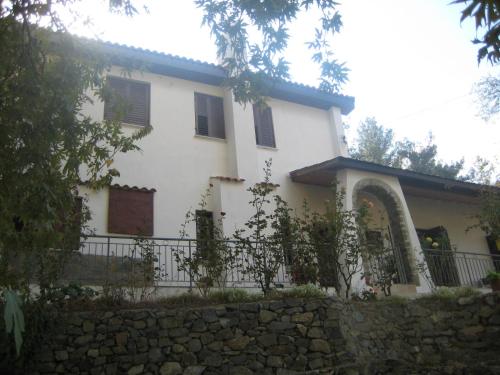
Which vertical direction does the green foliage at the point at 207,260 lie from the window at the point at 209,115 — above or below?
below

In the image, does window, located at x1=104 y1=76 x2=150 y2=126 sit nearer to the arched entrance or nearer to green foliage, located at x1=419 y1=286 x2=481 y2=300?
the arched entrance

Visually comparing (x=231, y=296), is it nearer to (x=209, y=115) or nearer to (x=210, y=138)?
(x=210, y=138)

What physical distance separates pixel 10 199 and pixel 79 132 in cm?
127

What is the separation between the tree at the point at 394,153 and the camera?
85.3 ft

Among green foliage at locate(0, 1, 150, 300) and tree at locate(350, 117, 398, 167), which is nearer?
green foliage at locate(0, 1, 150, 300)

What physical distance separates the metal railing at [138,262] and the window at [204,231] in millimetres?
129

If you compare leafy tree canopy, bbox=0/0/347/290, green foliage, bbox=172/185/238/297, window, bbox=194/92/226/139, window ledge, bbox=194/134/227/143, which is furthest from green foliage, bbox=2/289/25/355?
window, bbox=194/92/226/139

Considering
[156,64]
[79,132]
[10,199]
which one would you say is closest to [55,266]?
[79,132]

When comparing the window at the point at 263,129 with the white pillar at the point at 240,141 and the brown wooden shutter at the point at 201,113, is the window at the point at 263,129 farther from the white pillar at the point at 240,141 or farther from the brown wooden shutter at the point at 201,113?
the brown wooden shutter at the point at 201,113

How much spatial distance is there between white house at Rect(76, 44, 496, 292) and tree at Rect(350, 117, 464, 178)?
11787 millimetres

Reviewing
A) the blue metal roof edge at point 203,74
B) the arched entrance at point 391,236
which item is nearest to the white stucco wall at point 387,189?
the arched entrance at point 391,236

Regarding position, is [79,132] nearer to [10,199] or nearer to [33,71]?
[33,71]

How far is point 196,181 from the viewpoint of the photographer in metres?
11.8

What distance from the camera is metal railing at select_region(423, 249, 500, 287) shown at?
472 inches
